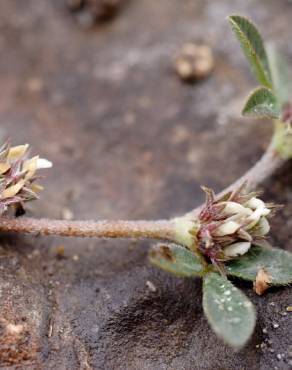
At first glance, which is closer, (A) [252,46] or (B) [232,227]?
(B) [232,227]

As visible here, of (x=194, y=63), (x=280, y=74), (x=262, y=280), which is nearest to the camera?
(x=262, y=280)

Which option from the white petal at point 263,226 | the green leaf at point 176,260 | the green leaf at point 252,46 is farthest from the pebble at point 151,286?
the green leaf at point 252,46

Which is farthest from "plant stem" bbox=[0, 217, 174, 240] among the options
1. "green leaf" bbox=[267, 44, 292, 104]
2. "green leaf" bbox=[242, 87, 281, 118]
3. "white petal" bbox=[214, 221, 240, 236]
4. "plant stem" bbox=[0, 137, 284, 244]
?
"green leaf" bbox=[267, 44, 292, 104]

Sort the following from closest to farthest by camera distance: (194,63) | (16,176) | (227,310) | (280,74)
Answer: (227,310)
(16,176)
(280,74)
(194,63)

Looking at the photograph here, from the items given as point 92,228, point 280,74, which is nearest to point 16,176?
point 92,228

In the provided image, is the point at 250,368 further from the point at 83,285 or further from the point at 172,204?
the point at 172,204

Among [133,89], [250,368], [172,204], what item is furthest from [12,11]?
[250,368]

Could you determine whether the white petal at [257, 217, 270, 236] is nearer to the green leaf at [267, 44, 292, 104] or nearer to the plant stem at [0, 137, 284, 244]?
the plant stem at [0, 137, 284, 244]

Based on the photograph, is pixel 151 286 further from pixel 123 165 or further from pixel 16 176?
pixel 123 165
